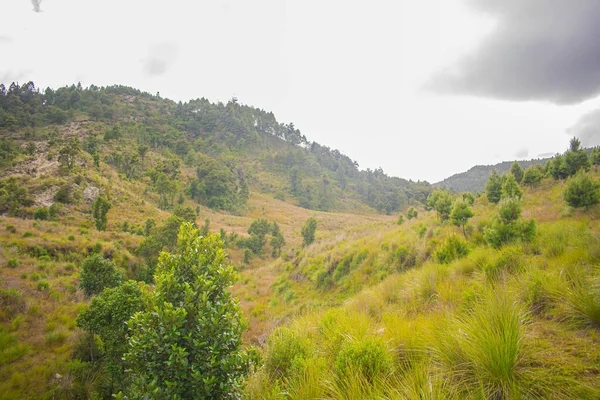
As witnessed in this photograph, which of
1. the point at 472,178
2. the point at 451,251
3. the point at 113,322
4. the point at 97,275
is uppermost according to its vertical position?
the point at 472,178

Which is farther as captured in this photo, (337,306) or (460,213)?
(460,213)

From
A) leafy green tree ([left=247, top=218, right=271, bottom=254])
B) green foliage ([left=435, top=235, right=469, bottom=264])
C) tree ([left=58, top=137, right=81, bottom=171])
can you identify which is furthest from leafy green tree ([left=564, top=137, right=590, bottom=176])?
tree ([left=58, top=137, right=81, bottom=171])

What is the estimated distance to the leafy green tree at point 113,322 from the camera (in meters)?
7.02

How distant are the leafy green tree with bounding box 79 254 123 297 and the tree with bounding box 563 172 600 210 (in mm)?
17497

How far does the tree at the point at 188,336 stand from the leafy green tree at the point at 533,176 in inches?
1044

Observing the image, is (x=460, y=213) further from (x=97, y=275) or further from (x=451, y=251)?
(x=97, y=275)

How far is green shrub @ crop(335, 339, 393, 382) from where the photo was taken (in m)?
3.06

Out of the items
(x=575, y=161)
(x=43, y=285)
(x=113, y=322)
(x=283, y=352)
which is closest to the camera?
(x=283, y=352)

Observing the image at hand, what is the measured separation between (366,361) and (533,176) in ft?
85.1

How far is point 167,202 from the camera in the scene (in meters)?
43.3

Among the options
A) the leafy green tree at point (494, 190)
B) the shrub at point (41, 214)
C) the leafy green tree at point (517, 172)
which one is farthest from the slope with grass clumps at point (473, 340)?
the shrub at point (41, 214)

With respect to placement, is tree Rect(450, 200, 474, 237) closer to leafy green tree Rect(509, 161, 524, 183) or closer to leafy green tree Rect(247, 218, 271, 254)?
leafy green tree Rect(509, 161, 524, 183)

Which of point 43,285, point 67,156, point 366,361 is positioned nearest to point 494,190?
point 366,361

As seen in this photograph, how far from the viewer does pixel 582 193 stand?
8.34m
